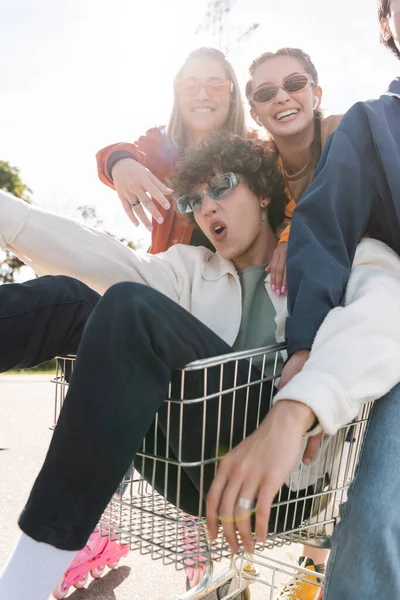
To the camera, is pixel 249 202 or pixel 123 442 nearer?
pixel 123 442

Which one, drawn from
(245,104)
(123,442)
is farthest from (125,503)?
(245,104)

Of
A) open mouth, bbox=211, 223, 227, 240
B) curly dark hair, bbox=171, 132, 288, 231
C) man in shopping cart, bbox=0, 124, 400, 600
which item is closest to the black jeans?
man in shopping cart, bbox=0, 124, 400, 600

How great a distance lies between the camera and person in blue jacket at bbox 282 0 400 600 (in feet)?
4.46

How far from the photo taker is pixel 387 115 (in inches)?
75.4

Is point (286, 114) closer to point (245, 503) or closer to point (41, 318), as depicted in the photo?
point (41, 318)

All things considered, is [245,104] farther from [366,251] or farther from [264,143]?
[366,251]

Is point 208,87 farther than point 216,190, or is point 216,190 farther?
point 208,87

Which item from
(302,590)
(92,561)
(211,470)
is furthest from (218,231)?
(92,561)

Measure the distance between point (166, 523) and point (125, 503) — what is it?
0.45 ft

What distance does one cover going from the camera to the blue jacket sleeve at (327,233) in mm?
1640

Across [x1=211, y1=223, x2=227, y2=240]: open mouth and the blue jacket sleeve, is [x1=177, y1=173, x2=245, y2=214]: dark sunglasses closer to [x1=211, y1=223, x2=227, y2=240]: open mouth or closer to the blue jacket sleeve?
[x1=211, y1=223, x2=227, y2=240]: open mouth

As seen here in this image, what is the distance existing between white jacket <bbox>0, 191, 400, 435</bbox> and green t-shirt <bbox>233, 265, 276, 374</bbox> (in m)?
0.04

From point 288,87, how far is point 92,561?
2.35 metres

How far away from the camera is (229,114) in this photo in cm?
325
